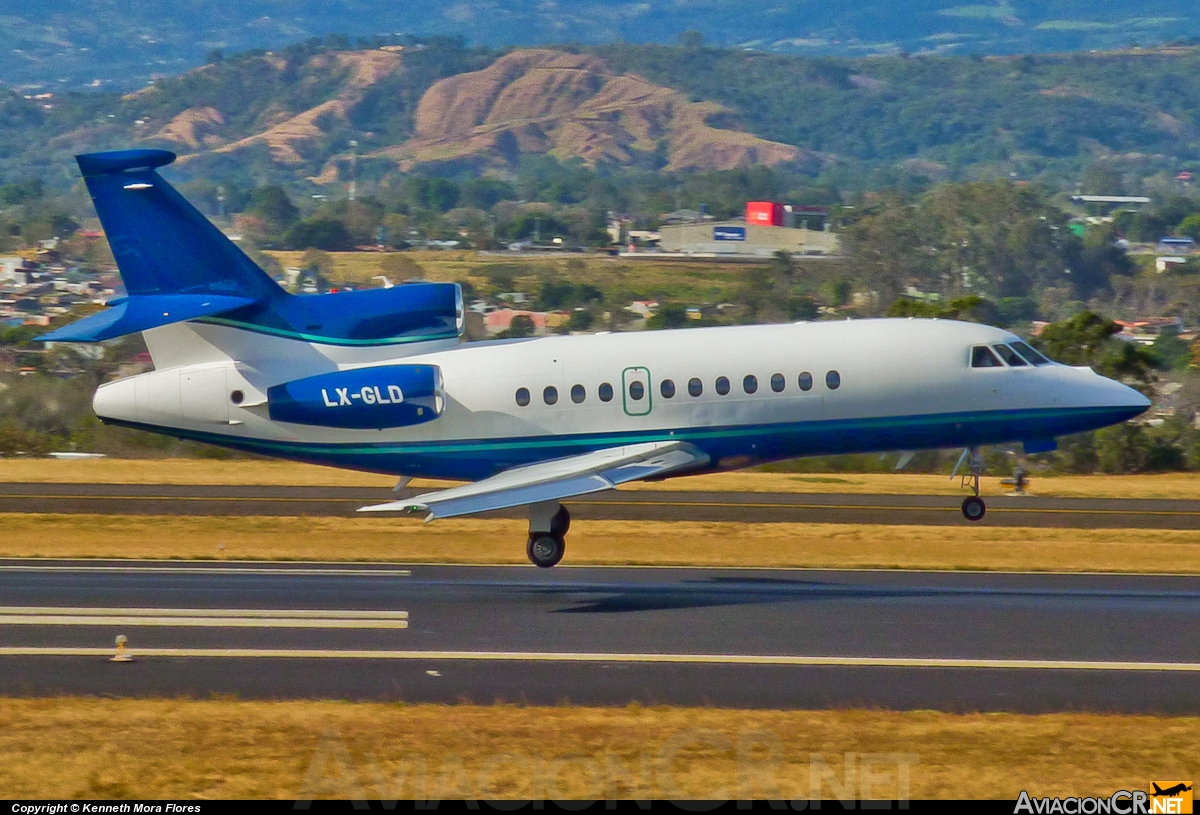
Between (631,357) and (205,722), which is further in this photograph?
(631,357)

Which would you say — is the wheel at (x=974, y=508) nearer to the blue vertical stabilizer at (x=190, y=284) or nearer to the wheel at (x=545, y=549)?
the wheel at (x=545, y=549)

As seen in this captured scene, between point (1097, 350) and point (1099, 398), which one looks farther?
point (1097, 350)

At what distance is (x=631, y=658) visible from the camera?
19.0 m

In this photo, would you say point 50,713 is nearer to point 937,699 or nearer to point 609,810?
point 609,810

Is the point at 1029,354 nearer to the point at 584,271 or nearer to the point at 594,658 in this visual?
the point at 594,658

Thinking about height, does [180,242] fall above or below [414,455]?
above

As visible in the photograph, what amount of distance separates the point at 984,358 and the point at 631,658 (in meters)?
10.2

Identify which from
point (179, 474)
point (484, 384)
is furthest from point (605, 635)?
point (179, 474)

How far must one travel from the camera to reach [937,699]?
56.2ft

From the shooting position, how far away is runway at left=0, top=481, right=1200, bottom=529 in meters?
35.1

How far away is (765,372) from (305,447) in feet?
25.2

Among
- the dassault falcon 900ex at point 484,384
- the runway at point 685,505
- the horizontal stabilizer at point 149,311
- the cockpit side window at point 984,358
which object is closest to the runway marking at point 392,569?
the dassault falcon 900ex at point 484,384

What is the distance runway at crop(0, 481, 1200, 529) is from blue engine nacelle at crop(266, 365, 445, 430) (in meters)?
8.52

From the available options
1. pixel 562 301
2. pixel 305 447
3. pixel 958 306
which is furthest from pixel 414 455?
pixel 562 301
